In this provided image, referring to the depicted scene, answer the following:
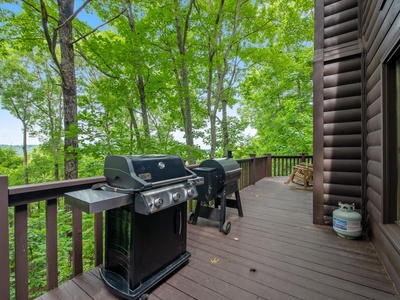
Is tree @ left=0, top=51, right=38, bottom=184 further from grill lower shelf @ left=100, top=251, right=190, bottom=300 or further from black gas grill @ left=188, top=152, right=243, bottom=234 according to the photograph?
grill lower shelf @ left=100, top=251, right=190, bottom=300

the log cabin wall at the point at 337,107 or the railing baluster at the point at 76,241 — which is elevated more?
the log cabin wall at the point at 337,107

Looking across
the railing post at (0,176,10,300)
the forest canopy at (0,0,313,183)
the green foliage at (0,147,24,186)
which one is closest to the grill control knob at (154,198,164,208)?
the railing post at (0,176,10,300)

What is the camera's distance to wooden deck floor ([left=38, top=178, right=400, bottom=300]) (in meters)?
1.53

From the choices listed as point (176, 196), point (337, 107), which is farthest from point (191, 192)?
point (337, 107)

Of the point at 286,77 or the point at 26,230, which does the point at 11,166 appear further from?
the point at 286,77

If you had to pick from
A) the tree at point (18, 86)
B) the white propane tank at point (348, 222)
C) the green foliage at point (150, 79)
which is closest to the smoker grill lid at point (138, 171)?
the green foliage at point (150, 79)

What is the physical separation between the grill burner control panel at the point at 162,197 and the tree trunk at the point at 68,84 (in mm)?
3528

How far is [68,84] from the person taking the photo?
14.0 ft

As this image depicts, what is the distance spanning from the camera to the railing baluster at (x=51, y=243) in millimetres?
1519

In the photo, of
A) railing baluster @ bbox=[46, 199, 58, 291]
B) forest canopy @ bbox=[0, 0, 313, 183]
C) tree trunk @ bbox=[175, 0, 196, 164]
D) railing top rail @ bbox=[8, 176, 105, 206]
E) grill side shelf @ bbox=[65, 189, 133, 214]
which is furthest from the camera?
tree trunk @ bbox=[175, 0, 196, 164]

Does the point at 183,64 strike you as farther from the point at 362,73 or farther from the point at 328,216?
the point at 328,216

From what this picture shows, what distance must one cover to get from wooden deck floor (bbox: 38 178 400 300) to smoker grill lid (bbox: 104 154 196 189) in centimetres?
91

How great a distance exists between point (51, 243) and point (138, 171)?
0.93 meters

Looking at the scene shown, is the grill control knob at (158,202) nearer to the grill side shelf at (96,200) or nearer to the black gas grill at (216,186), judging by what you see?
the grill side shelf at (96,200)
